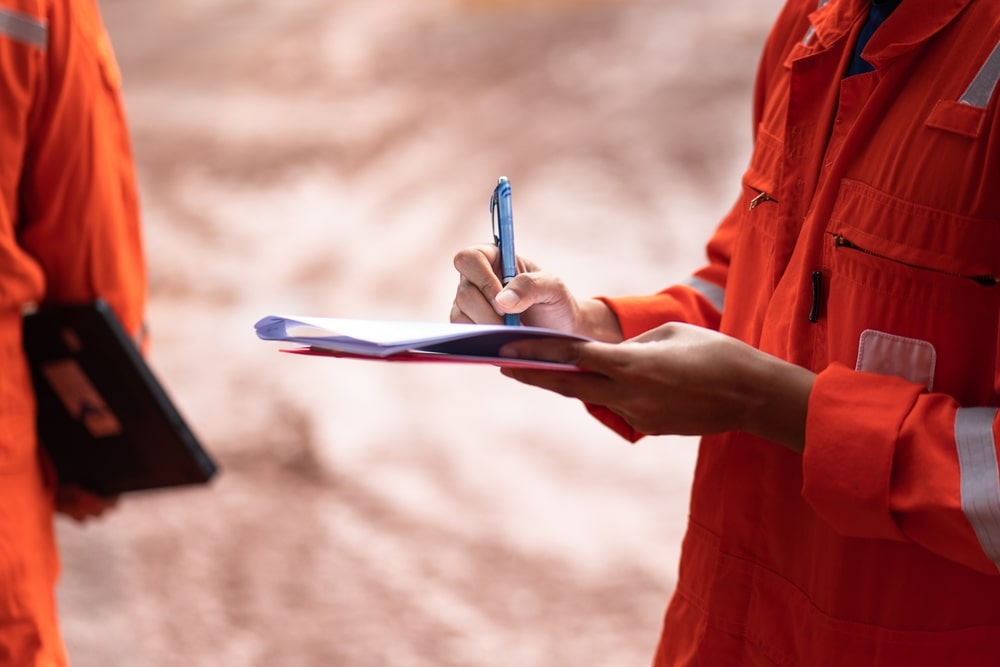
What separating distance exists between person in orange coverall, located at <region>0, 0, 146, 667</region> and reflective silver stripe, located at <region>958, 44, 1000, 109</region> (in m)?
1.04

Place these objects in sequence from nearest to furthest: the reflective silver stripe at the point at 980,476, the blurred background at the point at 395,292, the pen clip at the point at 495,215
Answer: the reflective silver stripe at the point at 980,476 → the pen clip at the point at 495,215 → the blurred background at the point at 395,292

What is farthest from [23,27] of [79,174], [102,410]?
[102,410]

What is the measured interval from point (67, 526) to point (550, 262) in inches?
61.4

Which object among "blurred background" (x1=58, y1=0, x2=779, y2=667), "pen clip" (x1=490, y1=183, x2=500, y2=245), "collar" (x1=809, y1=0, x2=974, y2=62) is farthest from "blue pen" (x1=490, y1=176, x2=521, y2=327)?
"blurred background" (x1=58, y1=0, x2=779, y2=667)

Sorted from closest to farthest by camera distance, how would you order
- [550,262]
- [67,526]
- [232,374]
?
1. [67,526]
2. [232,374]
3. [550,262]

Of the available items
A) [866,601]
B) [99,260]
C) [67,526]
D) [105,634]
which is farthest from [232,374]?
[866,601]

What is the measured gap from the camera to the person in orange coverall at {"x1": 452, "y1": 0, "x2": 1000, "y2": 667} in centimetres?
79

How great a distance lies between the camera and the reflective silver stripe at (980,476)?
757mm

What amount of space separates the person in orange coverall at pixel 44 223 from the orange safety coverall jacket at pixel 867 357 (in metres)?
0.75

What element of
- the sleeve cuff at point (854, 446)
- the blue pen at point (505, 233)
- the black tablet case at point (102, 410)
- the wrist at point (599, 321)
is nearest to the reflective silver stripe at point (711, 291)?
the wrist at point (599, 321)

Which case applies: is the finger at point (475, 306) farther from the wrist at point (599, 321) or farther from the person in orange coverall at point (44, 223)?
the person in orange coverall at point (44, 223)

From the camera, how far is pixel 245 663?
7.31ft

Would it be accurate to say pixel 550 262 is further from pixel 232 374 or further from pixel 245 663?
pixel 245 663

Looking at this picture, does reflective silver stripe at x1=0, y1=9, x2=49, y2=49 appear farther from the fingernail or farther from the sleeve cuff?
the sleeve cuff
